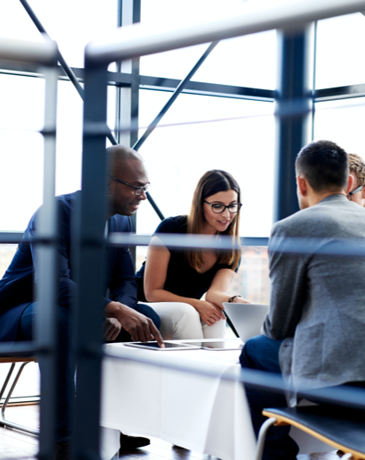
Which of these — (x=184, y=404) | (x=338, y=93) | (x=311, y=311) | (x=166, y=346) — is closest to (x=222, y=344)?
(x=166, y=346)

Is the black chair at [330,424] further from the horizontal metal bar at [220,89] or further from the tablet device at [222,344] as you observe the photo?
the horizontal metal bar at [220,89]

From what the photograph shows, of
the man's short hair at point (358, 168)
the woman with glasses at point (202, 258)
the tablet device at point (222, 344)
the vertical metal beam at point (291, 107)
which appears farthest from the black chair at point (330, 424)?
the man's short hair at point (358, 168)

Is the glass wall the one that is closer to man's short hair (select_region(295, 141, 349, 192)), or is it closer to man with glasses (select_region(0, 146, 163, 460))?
man with glasses (select_region(0, 146, 163, 460))

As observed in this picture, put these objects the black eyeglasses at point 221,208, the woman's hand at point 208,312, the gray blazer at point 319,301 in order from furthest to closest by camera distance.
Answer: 1. the black eyeglasses at point 221,208
2. the woman's hand at point 208,312
3. the gray blazer at point 319,301

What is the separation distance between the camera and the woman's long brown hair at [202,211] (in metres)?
1.67

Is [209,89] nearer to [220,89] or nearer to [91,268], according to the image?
[220,89]

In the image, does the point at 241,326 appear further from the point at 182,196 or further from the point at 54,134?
the point at 182,196

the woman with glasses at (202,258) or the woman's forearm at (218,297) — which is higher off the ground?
the woman with glasses at (202,258)

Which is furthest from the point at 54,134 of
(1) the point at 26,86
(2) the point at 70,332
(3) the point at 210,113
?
(3) the point at 210,113

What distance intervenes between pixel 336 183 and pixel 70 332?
728mm

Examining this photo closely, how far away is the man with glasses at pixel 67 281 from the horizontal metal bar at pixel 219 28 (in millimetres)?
847

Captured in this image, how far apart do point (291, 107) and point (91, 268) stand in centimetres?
23

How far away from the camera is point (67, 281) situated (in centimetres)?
147

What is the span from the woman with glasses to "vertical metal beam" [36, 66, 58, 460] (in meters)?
0.95
